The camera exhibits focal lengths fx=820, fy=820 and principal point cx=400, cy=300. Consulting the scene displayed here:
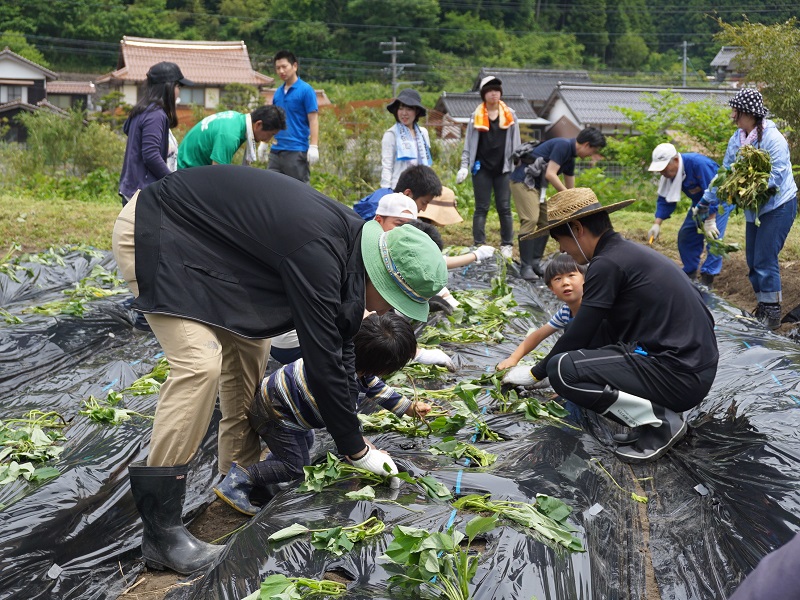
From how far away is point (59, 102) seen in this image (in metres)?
35.0

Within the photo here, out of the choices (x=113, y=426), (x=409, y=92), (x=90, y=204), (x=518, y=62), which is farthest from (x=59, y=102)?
(x=113, y=426)

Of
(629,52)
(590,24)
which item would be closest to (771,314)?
(629,52)

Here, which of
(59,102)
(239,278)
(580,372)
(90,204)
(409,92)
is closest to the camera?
(239,278)

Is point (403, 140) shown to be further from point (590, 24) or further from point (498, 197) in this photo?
point (590, 24)

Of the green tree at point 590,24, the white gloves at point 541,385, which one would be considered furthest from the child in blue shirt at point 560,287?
the green tree at point 590,24

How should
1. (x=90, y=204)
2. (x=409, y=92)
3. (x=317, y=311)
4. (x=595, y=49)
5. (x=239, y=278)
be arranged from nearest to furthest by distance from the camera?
(x=317, y=311) → (x=239, y=278) → (x=409, y=92) → (x=90, y=204) → (x=595, y=49)

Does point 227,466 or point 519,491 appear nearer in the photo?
point 519,491

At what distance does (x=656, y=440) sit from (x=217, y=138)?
302 centimetres

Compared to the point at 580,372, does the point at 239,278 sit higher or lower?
higher

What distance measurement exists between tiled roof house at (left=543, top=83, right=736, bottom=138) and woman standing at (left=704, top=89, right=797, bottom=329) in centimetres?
2394

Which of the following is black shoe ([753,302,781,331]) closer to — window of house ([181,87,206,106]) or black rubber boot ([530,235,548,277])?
black rubber boot ([530,235,548,277])

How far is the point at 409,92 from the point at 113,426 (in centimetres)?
403

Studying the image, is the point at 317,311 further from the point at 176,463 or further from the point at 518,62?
the point at 518,62

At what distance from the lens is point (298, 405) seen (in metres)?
2.78
